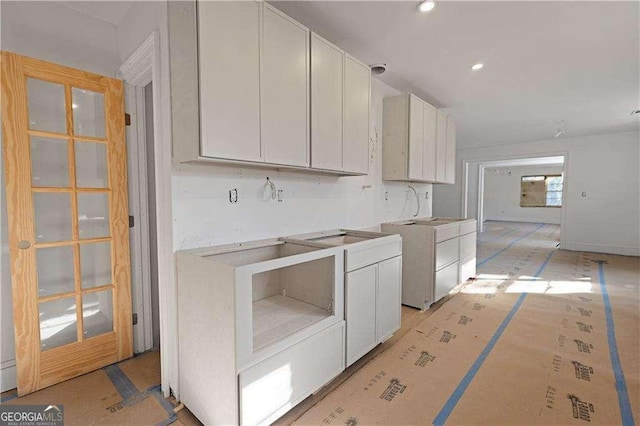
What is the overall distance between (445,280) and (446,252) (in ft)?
1.11

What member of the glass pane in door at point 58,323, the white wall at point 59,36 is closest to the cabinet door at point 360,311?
the glass pane in door at point 58,323

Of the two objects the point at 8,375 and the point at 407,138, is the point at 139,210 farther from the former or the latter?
the point at 407,138

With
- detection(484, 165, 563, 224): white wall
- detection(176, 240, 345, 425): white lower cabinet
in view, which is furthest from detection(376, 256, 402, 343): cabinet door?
detection(484, 165, 563, 224): white wall

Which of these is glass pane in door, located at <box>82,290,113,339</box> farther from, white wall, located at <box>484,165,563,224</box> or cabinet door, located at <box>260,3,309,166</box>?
white wall, located at <box>484,165,563,224</box>

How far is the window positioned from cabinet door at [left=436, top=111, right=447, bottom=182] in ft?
35.3

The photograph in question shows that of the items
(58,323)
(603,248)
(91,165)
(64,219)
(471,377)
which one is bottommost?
(471,377)

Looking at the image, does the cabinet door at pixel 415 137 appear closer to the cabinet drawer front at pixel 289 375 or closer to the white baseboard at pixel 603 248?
the cabinet drawer front at pixel 289 375

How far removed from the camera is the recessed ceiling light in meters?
1.97

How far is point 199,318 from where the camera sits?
1614 millimetres

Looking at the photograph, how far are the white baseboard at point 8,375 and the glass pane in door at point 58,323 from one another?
20 centimetres

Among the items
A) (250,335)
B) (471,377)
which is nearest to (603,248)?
(471,377)

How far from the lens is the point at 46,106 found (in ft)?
6.54

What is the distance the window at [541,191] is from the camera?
11970 mm

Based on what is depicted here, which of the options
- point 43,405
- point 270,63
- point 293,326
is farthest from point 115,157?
point 293,326
